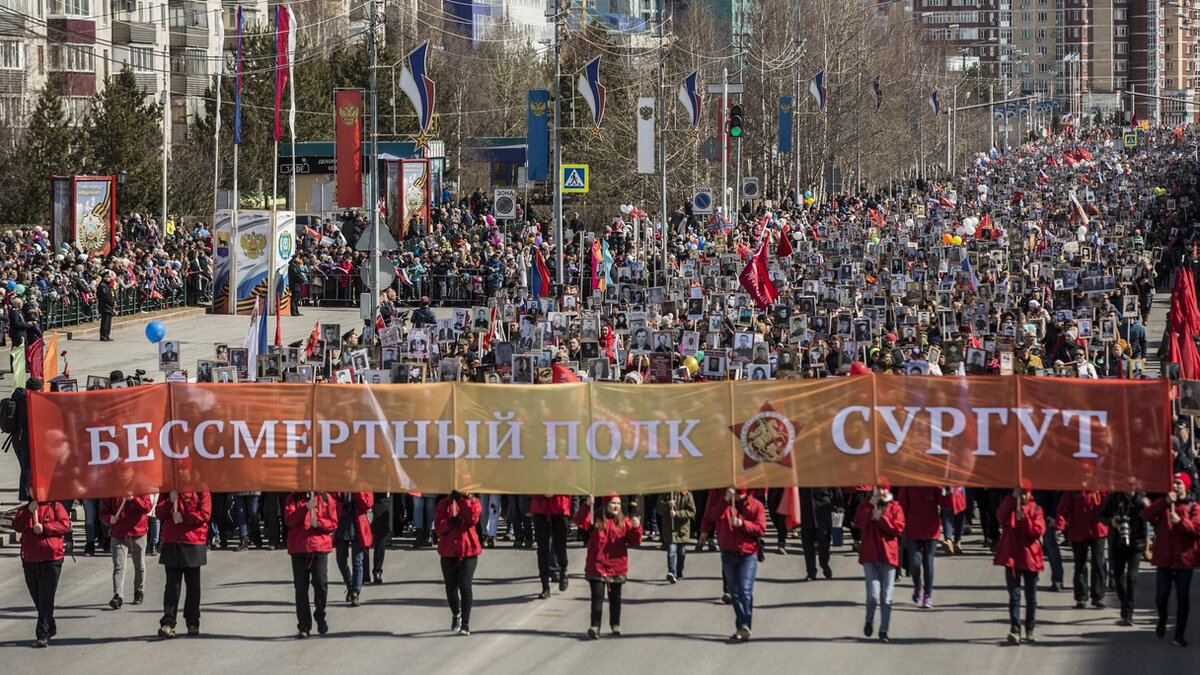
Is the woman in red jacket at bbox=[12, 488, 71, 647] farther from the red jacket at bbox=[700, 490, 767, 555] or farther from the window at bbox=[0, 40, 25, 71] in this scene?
the window at bbox=[0, 40, 25, 71]

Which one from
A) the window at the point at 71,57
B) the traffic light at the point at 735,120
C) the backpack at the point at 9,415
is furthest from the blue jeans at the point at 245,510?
the window at the point at 71,57

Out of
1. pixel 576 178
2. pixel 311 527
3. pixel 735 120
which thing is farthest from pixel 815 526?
pixel 735 120

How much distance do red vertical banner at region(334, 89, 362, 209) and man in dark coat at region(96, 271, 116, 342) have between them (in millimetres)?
6525

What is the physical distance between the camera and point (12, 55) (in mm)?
69625

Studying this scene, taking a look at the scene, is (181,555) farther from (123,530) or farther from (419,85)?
(419,85)

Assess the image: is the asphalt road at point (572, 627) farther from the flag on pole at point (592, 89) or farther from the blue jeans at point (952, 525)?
the flag on pole at point (592, 89)

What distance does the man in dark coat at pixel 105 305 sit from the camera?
129 feet

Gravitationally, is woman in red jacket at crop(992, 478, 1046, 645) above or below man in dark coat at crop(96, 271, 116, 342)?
below

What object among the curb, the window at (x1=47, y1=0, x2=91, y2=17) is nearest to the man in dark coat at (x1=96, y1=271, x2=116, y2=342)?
the curb

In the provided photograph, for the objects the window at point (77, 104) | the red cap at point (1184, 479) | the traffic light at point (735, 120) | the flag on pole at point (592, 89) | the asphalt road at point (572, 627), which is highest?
the window at point (77, 104)

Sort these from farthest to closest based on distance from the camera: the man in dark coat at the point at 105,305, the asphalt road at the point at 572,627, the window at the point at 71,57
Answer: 1. the window at the point at 71,57
2. the man in dark coat at the point at 105,305
3. the asphalt road at the point at 572,627

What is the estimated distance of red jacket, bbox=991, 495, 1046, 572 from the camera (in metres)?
15.7

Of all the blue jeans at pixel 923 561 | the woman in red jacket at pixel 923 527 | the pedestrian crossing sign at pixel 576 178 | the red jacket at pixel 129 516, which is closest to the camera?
the woman in red jacket at pixel 923 527

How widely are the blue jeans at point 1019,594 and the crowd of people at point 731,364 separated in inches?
0.8
